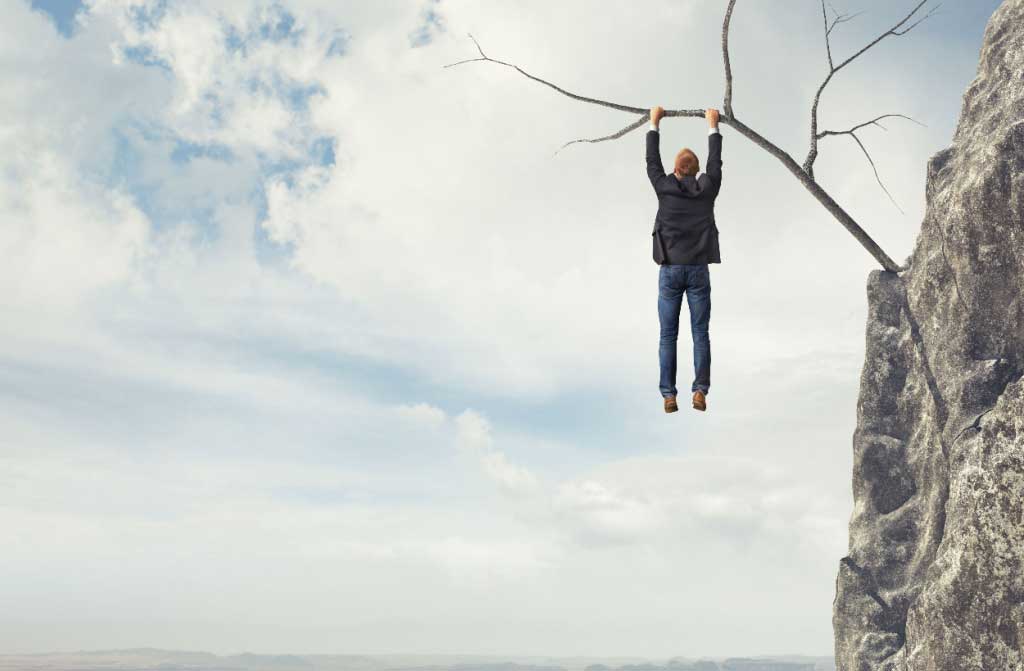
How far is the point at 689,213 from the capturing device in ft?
52.1

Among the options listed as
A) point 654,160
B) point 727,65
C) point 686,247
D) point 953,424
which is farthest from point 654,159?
point 953,424

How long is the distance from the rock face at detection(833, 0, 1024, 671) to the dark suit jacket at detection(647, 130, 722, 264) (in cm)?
2360

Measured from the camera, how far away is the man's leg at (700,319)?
16.3 meters

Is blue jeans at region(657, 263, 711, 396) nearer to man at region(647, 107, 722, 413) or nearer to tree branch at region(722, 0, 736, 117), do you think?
man at region(647, 107, 722, 413)

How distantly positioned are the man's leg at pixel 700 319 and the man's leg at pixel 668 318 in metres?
0.25

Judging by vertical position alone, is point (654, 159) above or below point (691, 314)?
above

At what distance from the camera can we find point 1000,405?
35.3 metres

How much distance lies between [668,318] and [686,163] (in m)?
2.94

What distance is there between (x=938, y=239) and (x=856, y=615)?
798 inches

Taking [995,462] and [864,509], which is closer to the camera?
[995,462]

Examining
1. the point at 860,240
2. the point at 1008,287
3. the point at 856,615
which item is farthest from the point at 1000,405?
the point at 856,615

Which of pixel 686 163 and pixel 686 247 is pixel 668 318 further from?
pixel 686 163

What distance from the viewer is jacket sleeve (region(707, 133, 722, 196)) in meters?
15.9

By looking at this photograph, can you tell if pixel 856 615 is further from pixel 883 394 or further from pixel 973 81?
pixel 973 81
